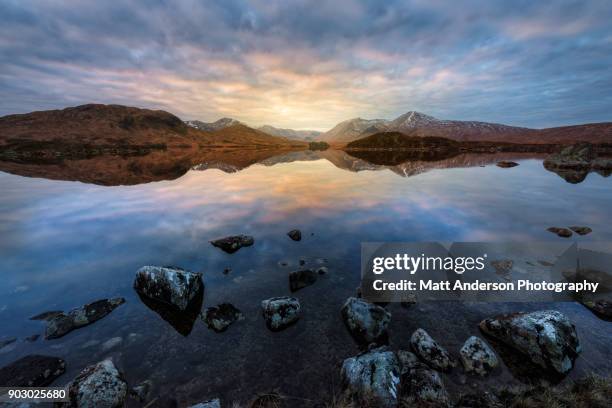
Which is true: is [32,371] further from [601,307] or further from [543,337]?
[601,307]

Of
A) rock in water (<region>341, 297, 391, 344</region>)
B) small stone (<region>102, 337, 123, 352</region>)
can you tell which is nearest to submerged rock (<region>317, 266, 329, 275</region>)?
rock in water (<region>341, 297, 391, 344</region>)

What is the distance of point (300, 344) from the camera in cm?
746

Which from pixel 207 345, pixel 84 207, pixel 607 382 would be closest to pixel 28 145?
pixel 84 207

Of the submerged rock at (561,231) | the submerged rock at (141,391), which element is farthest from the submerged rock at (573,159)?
the submerged rock at (141,391)

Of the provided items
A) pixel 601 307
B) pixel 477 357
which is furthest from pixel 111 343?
pixel 601 307

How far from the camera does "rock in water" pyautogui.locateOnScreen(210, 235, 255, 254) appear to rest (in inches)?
526

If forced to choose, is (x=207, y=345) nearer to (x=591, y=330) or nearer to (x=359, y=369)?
(x=359, y=369)

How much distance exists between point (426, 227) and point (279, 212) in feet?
35.0

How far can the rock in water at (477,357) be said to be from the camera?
6.41 metres

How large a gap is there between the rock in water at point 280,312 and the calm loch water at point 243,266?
9.4 inches

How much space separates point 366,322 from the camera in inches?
305

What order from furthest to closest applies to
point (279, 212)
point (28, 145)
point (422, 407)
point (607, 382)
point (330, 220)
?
1. point (28, 145)
2. point (279, 212)
3. point (330, 220)
4. point (607, 382)
5. point (422, 407)

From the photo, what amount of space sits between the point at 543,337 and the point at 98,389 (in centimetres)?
1080

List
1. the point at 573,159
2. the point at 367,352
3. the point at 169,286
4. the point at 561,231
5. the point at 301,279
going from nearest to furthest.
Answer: the point at 367,352 → the point at 169,286 → the point at 301,279 → the point at 561,231 → the point at 573,159
